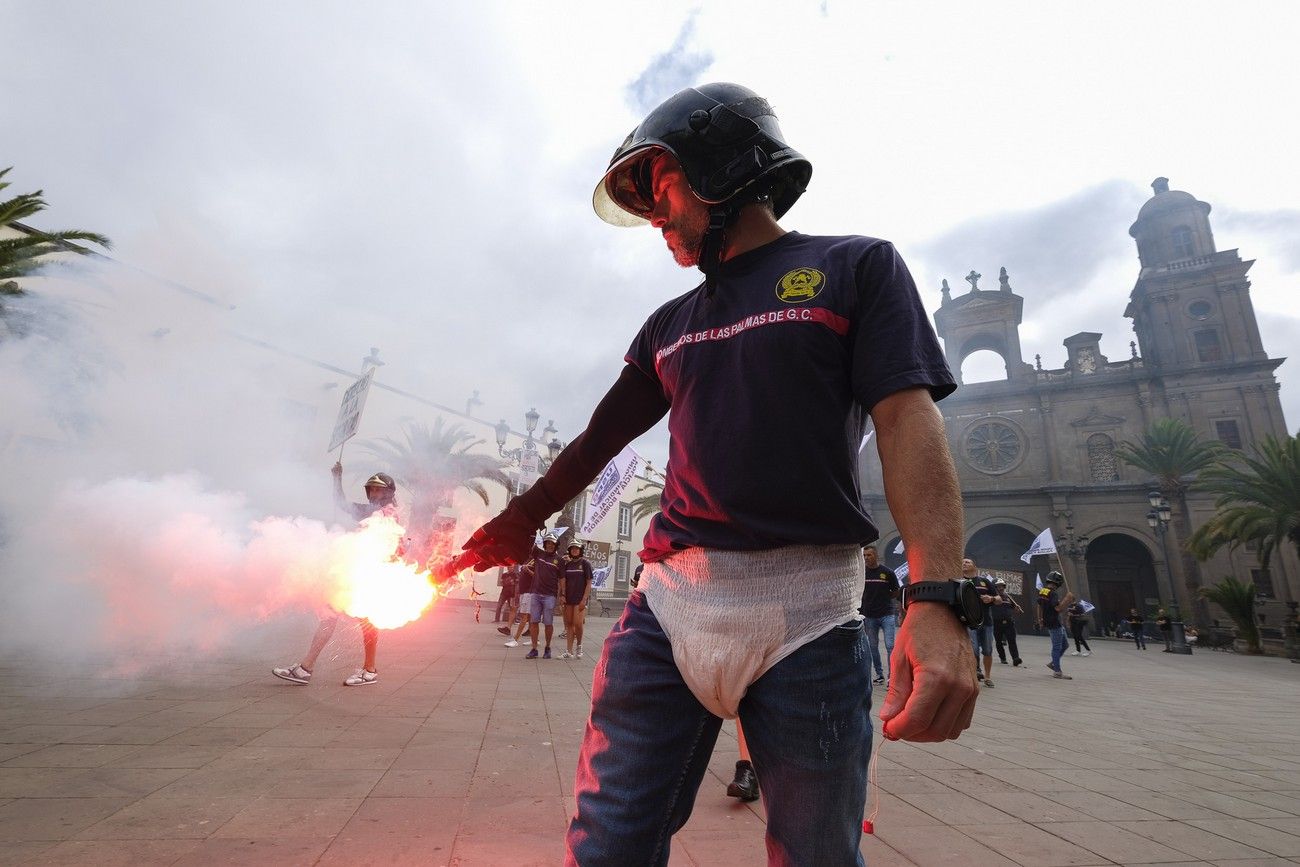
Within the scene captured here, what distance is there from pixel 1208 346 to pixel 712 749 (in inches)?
1688

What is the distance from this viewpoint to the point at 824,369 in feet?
4.18

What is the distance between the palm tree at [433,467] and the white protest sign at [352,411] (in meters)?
13.2

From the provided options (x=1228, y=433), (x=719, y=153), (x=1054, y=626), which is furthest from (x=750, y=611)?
(x=1228, y=433)

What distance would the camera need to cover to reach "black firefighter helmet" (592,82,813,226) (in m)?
1.57

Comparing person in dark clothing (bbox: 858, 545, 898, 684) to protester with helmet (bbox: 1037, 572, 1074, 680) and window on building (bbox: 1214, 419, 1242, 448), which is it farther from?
window on building (bbox: 1214, 419, 1242, 448)

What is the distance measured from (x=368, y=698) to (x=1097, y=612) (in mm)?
35040

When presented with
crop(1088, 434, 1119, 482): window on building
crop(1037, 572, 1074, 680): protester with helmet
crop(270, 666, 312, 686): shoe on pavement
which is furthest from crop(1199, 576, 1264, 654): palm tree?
crop(270, 666, 312, 686): shoe on pavement

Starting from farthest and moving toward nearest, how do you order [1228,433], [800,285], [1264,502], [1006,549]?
[1006,549], [1228,433], [1264,502], [800,285]

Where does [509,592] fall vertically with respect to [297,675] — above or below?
above

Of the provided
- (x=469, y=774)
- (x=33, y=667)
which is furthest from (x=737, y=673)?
(x=33, y=667)

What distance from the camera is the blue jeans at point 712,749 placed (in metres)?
1.09

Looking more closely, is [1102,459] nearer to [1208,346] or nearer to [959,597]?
[1208,346]

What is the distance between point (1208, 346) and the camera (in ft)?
105

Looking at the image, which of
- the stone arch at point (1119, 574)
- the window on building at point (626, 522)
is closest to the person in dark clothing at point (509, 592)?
the window on building at point (626, 522)
